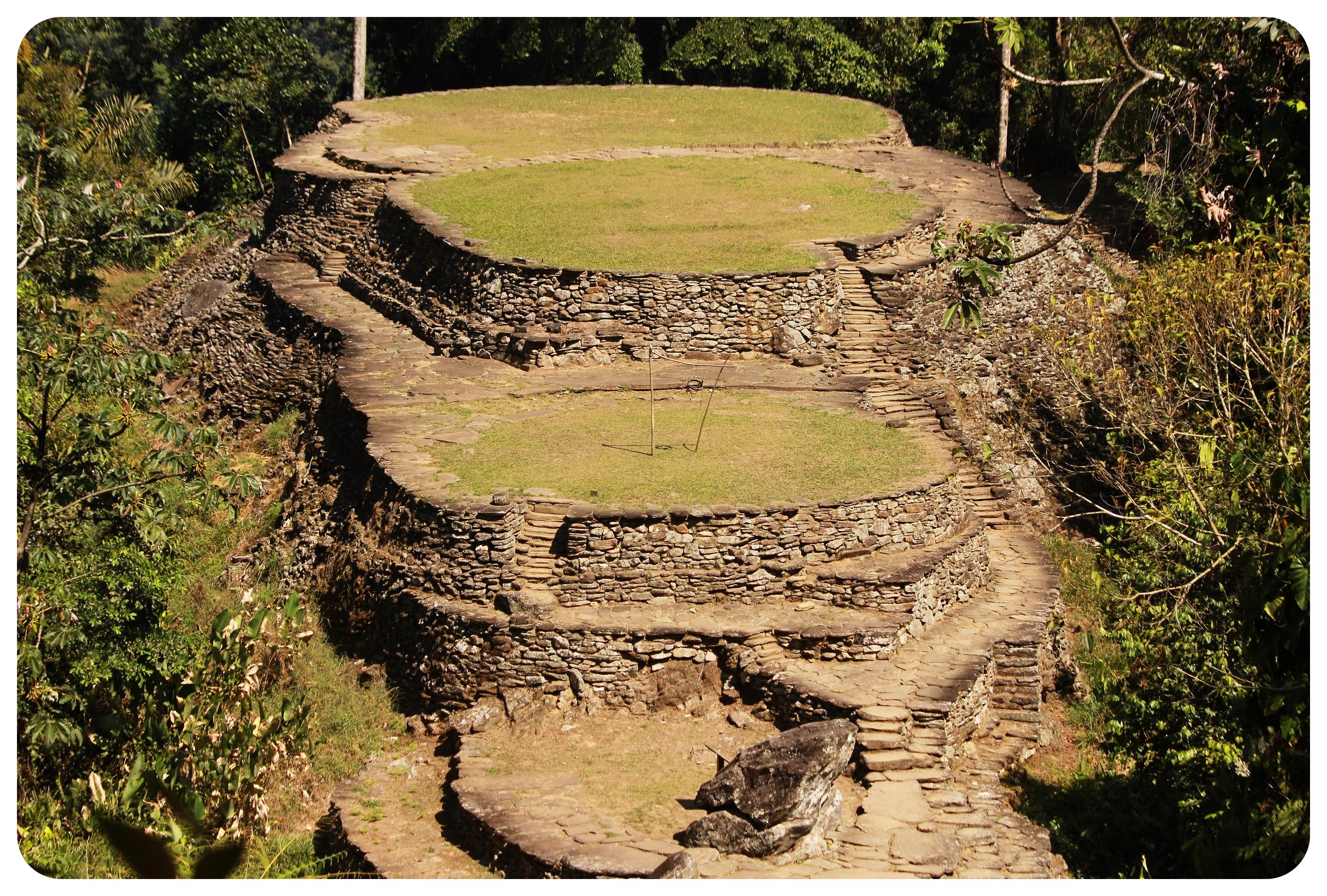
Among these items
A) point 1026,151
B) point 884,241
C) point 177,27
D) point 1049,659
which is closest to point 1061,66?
point 1026,151

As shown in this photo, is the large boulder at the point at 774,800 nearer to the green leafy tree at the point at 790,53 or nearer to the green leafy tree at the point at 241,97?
the green leafy tree at the point at 241,97

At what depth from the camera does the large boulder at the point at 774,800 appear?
A: 910 centimetres

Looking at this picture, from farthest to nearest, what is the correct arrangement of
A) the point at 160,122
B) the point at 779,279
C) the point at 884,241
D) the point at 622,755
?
the point at 160,122 < the point at 884,241 < the point at 779,279 < the point at 622,755

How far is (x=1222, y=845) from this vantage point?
8.59 metres

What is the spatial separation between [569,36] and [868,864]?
70.7 feet

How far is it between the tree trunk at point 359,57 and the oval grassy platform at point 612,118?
59cm

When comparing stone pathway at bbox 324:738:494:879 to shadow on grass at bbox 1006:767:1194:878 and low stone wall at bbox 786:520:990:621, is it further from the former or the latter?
shadow on grass at bbox 1006:767:1194:878

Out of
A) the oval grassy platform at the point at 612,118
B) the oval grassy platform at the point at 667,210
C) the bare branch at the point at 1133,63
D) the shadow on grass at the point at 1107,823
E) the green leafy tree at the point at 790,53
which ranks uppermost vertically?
the bare branch at the point at 1133,63

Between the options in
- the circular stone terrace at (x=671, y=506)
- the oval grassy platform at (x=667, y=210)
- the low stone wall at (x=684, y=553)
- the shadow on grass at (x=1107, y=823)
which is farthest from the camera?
the oval grassy platform at (x=667, y=210)

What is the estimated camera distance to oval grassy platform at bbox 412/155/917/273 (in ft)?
54.5

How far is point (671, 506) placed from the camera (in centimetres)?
1164

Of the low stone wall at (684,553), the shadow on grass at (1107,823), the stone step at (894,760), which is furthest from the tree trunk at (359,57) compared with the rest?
the shadow on grass at (1107,823)

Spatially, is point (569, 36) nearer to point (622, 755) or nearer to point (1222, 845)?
point (622, 755)

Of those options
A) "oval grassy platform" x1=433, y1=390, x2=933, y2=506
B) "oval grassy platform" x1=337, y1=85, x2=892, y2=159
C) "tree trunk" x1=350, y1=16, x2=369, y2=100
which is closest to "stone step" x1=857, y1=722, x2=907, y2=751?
"oval grassy platform" x1=433, y1=390, x2=933, y2=506
